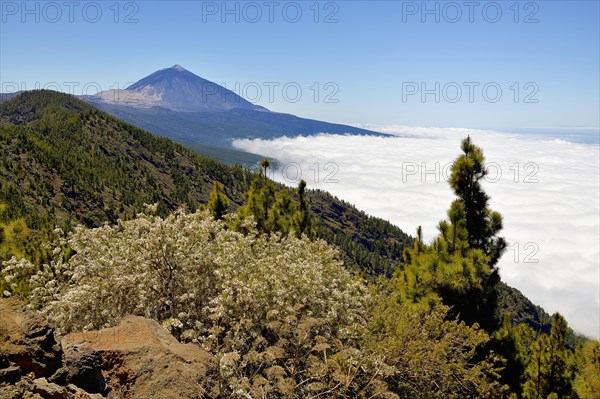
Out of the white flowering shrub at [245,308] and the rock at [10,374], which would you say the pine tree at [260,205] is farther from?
the rock at [10,374]

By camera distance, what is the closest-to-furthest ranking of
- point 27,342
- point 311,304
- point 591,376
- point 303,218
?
point 27,342
point 591,376
point 311,304
point 303,218

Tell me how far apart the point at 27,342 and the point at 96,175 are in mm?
137670

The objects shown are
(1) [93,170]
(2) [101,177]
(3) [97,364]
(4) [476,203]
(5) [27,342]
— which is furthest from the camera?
(1) [93,170]

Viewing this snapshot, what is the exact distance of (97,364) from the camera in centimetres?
762

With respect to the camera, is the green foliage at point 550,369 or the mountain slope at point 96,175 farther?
the mountain slope at point 96,175

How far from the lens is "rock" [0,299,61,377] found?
661 cm

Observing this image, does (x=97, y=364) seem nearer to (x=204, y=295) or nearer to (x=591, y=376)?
(x=204, y=295)

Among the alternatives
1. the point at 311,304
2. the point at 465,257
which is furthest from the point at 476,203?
the point at 311,304

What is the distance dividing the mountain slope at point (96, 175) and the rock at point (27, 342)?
6337 centimetres

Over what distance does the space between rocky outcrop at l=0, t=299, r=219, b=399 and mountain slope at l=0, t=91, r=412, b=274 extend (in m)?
63.1

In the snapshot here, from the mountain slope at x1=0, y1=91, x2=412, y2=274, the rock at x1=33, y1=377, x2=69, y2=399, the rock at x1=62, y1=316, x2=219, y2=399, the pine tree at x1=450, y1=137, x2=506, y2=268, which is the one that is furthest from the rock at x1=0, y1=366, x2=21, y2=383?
the mountain slope at x1=0, y1=91, x2=412, y2=274

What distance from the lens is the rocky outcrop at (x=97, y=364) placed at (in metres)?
6.43

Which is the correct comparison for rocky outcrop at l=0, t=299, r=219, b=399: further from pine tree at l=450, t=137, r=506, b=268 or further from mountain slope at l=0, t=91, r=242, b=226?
mountain slope at l=0, t=91, r=242, b=226

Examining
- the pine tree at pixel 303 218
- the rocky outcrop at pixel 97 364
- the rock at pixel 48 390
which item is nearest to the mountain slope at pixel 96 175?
the pine tree at pixel 303 218
